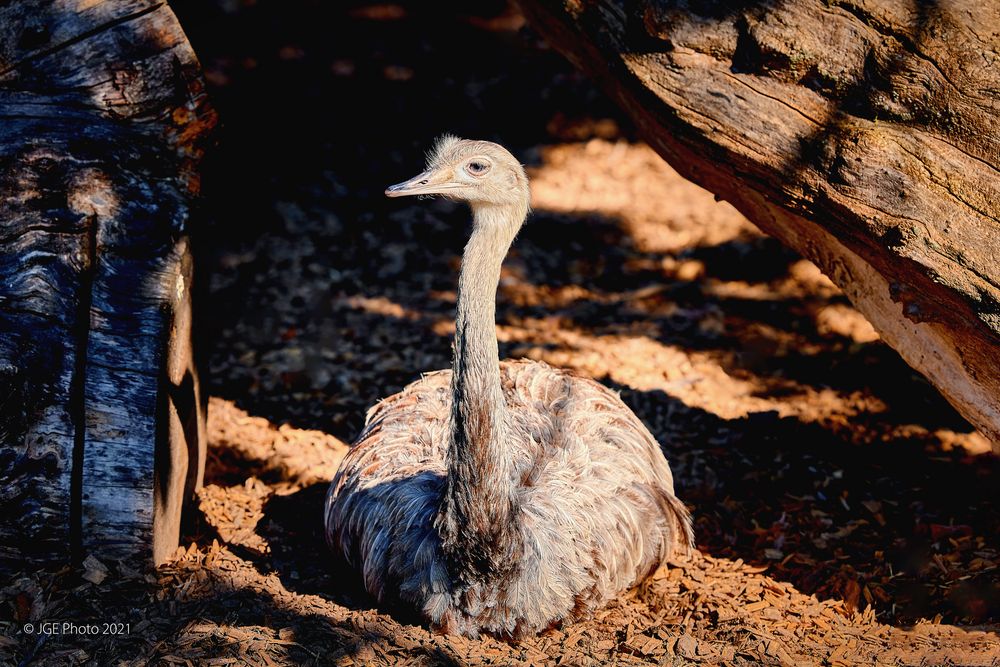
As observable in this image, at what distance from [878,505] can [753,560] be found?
778 millimetres

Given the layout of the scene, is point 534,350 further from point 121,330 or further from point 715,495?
point 121,330

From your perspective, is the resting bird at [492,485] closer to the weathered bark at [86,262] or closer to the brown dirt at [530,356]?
the brown dirt at [530,356]

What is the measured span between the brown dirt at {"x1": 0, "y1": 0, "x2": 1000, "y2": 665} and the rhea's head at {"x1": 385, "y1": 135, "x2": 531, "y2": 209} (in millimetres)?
1671

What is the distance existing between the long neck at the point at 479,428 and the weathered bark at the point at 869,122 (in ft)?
2.62

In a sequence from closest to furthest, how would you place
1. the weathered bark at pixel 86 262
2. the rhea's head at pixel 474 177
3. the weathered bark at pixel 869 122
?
1. the weathered bark at pixel 869 122
2. the rhea's head at pixel 474 177
3. the weathered bark at pixel 86 262

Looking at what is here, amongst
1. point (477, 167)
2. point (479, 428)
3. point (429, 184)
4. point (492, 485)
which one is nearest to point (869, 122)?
point (477, 167)

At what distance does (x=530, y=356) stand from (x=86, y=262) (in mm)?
3244

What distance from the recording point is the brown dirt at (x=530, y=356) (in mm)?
3846

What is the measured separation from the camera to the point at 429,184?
11.5 feet

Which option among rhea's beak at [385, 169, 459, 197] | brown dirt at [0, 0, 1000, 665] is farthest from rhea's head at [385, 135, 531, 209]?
brown dirt at [0, 0, 1000, 665]

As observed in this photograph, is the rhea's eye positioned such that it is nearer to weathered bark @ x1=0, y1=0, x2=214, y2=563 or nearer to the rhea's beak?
the rhea's beak

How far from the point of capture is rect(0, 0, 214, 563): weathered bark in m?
3.79

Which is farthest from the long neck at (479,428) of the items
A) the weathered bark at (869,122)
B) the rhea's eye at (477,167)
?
the weathered bark at (869,122)

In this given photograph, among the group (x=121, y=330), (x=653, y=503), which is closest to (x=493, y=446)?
(x=653, y=503)
